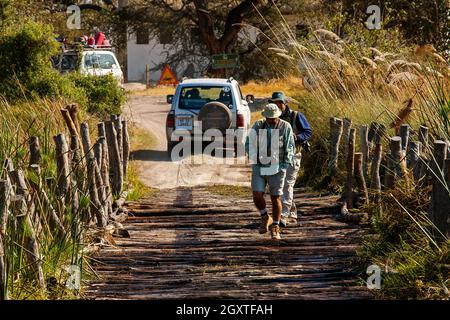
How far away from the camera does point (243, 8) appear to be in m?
37.8

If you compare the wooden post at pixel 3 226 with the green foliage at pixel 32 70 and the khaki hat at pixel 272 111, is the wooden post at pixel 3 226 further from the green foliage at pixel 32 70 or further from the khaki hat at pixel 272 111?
the green foliage at pixel 32 70

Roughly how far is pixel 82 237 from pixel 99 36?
19594mm

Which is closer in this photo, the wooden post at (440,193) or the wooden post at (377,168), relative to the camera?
the wooden post at (440,193)

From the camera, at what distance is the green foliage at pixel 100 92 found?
2022cm

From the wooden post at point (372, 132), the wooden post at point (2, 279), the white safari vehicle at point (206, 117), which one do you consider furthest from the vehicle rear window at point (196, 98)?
the wooden post at point (2, 279)

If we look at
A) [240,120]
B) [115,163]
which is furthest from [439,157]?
[240,120]

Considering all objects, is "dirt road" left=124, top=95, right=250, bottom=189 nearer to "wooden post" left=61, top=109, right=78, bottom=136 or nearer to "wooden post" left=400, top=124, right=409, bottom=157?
"wooden post" left=61, top=109, right=78, bottom=136

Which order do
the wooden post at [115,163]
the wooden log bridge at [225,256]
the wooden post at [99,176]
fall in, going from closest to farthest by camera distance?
the wooden log bridge at [225,256] → the wooden post at [99,176] → the wooden post at [115,163]

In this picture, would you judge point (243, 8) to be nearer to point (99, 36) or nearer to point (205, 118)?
point (99, 36)

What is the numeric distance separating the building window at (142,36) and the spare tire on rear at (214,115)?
22456 mm

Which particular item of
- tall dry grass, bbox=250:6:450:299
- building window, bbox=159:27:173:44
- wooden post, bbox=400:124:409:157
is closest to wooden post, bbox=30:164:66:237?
tall dry grass, bbox=250:6:450:299

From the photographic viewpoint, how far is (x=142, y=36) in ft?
150

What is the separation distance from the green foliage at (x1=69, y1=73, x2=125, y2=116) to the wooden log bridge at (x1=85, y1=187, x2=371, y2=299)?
619cm
